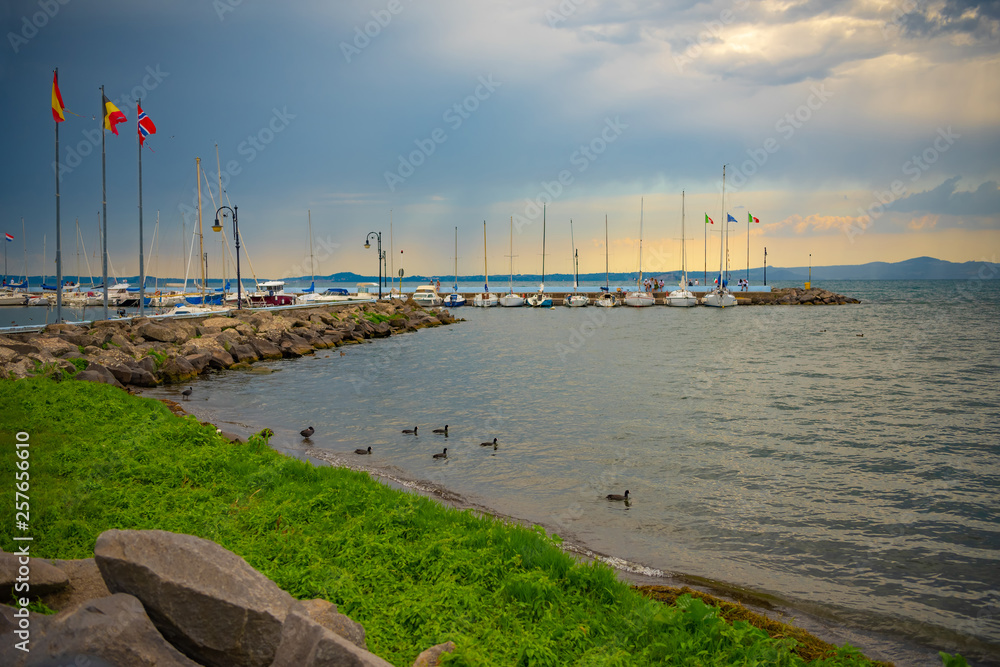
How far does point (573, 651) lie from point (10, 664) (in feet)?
14.0

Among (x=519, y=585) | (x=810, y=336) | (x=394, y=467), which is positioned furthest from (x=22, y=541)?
(x=810, y=336)

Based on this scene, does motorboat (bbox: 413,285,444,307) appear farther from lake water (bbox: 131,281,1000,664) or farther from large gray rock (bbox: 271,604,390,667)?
large gray rock (bbox: 271,604,390,667)

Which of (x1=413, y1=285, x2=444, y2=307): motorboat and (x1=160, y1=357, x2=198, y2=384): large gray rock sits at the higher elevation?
(x1=413, y1=285, x2=444, y2=307): motorboat

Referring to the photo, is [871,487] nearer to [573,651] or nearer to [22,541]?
[573,651]

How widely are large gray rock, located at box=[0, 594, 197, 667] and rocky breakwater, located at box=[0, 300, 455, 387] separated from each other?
55.6ft

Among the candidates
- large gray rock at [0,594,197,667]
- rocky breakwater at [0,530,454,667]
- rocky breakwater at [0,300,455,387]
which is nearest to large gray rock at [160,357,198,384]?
rocky breakwater at [0,300,455,387]

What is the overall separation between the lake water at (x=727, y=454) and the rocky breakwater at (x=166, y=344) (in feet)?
5.67

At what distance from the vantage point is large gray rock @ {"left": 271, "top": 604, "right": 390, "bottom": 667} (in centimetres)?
402

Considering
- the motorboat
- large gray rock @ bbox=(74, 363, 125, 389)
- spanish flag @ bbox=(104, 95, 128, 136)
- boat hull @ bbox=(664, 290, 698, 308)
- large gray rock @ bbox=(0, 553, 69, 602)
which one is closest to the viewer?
large gray rock @ bbox=(0, 553, 69, 602)

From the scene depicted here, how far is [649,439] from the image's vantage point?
18.0 meters

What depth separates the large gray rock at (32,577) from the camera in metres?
4.48

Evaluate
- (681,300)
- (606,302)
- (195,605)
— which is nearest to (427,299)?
(606,302)

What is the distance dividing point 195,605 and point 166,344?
103 feet

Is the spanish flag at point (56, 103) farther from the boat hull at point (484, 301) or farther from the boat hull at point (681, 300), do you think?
the boat hull at point (681, 300)
